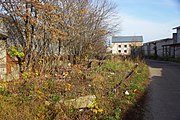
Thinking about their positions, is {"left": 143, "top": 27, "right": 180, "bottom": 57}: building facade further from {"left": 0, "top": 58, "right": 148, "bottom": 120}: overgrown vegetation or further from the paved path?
{"left": 0, "top": 58, "right": 148, "bottom": 120}: overgrown vegetation

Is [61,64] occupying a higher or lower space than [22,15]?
lower

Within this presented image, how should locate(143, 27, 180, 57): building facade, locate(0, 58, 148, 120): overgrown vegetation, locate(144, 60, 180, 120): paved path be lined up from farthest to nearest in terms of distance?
locate(143, 27, 180, 57): building facade < locate(144, 60, 180, 120): paved path < locate(0, 58, 148, 120): overgrown vegetation

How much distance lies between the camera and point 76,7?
42.8 ft

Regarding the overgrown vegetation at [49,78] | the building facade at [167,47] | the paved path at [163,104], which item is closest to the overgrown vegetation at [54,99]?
the overgrown vegetation at [49,78]

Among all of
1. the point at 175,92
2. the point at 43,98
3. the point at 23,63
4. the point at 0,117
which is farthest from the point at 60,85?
the point at 175,92

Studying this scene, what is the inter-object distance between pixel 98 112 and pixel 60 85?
165 centimetres

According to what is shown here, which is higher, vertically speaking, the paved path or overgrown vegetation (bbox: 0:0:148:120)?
overgrown vegetation (bbox: 0:0:148:120)

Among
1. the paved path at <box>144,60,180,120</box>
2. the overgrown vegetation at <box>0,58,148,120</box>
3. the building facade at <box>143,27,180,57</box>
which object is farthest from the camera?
the building facade at <box>143,27,180,57</box>

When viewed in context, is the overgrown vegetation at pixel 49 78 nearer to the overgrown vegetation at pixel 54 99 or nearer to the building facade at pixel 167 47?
the overgrown vegetation at pixel 54 99

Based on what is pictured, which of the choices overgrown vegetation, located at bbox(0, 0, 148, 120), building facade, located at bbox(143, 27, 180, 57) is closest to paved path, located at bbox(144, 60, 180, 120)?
overgrown vegetation, located at bbox(0, 0, 148, 120)

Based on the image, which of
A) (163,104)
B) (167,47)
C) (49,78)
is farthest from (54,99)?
(167,47)

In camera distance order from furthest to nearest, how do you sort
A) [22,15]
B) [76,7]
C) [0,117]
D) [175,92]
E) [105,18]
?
[105,18]
[76,7]
[175,92]
[22,15]
[0,117]

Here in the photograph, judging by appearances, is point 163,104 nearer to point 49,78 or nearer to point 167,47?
point 49,78

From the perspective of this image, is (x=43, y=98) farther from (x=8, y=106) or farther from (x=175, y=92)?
(x=175, y=92)
